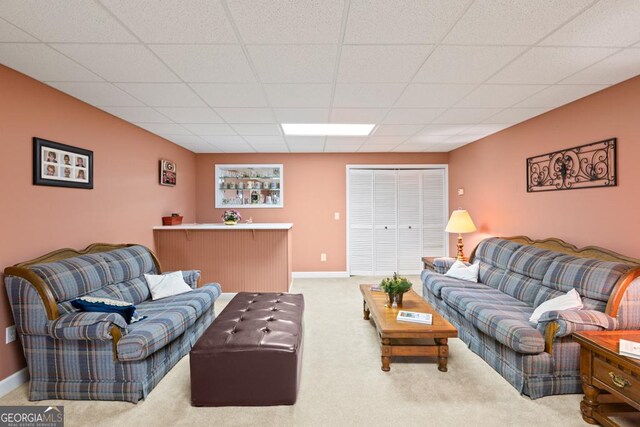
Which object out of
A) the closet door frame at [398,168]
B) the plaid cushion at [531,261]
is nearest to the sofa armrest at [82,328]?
the plaid cushion at [531,261]

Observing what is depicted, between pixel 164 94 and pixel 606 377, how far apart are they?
12.7 ft

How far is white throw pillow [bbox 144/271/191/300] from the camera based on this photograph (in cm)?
332

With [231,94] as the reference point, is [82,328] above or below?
below

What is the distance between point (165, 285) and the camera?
11.1 feet

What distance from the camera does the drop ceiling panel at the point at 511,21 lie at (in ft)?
5.37

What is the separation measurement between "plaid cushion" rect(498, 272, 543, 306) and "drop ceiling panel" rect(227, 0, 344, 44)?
2.88 metres

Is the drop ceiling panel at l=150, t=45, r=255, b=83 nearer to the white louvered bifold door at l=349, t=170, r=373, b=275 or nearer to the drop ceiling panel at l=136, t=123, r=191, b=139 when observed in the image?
the drop ceiling panel at l=136, t=123, r=191, b=139

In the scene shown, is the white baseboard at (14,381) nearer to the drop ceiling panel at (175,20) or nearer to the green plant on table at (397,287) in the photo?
the drop ceiling panel at (175,20)

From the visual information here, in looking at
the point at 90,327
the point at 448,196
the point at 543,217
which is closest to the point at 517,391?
the point at 543,217

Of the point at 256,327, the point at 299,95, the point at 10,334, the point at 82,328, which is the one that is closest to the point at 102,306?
the point at 82,328

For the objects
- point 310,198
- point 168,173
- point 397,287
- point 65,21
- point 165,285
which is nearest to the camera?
point 65,21

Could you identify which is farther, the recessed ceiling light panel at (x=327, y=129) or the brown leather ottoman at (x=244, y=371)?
the recessed ceiling light panel at (x=327, y=129)

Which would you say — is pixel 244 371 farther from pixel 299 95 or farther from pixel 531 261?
pixel 531 261

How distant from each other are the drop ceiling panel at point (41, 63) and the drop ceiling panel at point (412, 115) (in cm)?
279
